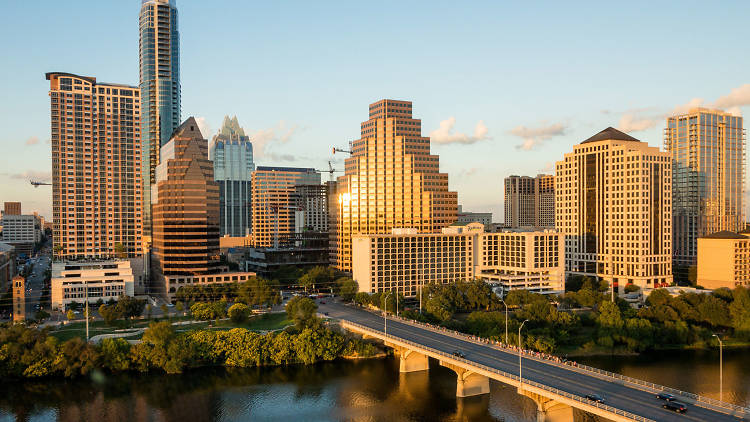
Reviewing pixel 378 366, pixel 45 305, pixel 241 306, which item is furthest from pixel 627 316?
pixel 45 305

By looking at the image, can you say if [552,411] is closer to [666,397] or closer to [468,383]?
[666,397]

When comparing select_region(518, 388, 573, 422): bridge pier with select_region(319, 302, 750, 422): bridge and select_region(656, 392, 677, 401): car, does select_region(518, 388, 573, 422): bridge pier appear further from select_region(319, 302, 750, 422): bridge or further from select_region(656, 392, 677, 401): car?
select_region(656, 392, 677, 401): car

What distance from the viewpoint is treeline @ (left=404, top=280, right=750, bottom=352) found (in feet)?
398

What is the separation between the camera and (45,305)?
16038cm

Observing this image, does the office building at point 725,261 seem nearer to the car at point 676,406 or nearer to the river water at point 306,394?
the river water at point 306,394

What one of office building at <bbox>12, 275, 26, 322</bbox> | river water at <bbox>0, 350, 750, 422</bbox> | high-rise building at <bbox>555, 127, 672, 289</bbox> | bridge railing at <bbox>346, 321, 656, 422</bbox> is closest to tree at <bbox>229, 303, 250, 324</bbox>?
river water at <bbox>0, 350, 750, 422</bbox>

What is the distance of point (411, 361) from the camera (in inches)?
4245

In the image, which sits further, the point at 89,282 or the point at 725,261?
the point at 725,261

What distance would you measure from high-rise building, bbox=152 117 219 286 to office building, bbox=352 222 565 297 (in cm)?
4254

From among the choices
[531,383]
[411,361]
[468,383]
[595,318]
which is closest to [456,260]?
[595,318]

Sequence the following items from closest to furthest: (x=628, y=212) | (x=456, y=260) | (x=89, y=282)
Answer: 1. (x=89, y=282)
2. (x=456, y=260)
3. (x=628, y=212)

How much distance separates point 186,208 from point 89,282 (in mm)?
30933

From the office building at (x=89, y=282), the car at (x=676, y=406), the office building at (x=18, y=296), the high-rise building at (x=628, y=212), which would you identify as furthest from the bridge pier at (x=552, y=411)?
the office building at (x=89, y=282)

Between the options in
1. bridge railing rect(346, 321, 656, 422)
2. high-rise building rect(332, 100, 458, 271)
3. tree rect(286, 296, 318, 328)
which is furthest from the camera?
high-rise building rect(332, 100, 458, 271)
